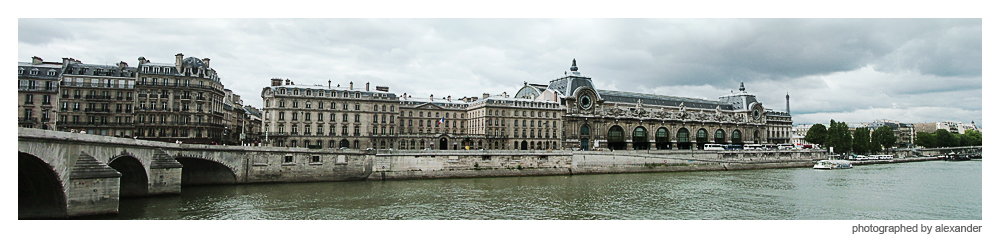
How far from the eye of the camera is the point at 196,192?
4516 centimetres

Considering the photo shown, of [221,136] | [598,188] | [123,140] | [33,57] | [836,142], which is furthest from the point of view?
[836,142]

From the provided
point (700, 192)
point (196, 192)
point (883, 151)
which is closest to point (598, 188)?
point (700, 192)

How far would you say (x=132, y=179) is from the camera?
40594mm

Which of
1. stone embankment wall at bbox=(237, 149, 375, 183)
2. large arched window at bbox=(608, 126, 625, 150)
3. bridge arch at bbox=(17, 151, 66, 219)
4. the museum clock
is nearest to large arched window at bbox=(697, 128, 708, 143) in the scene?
large arched window at bbox=(608, 126, 625, 150)

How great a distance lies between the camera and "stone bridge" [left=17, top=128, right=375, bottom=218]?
29172mm

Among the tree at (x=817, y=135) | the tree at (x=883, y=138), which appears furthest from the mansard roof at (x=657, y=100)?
the tree at (x=883, y=138)

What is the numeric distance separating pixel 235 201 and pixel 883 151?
139 m

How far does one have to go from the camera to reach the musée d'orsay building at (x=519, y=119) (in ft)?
230

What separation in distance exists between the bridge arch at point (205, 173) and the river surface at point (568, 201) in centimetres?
244

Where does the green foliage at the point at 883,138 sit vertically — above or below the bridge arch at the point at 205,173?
above

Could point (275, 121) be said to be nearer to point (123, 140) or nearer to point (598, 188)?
point (123, 140)

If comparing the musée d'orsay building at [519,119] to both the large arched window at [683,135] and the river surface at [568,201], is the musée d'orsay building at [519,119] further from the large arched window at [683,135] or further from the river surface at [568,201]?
the river surface at [568,201]

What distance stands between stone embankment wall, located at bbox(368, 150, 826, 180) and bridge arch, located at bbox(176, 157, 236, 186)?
44.2 feet

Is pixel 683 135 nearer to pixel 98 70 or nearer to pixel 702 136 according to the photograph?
pixel 702 136
